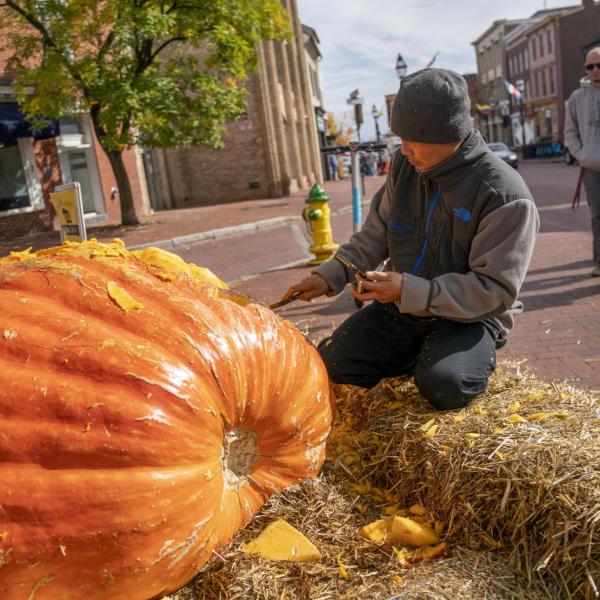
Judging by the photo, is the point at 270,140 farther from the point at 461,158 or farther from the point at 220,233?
the point at 461,158

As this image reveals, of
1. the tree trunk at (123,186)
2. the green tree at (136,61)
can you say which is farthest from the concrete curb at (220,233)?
the tree trunk at (123,186)

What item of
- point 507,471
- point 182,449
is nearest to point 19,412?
point 182,449

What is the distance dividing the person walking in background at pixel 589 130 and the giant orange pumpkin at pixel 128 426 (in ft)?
17.1

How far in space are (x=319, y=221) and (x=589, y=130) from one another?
393 cm

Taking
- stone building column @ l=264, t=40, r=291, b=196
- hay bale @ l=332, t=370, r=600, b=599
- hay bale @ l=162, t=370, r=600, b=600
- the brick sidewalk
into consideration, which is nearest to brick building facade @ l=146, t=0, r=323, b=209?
stone building column @ l=264, t=40, r=291, b=196

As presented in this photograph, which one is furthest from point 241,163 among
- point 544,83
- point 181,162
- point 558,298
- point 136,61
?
point 544,83

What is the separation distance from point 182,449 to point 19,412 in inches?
19.6

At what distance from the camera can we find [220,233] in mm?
16547

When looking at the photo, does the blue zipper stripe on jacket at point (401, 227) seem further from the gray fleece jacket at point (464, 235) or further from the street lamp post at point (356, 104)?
the street lamp post at point (356, 104)

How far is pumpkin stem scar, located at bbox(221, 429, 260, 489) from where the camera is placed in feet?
7.87

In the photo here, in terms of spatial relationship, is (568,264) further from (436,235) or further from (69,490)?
(69,490)

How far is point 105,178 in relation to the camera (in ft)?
75.6

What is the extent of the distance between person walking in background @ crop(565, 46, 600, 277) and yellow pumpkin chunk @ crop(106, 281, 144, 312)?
5.61 meters

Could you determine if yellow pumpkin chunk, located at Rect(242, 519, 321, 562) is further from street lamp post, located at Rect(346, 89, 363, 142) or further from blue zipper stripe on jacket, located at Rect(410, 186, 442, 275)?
street lamp post, located at Rect(346, 89, 363, 142)
